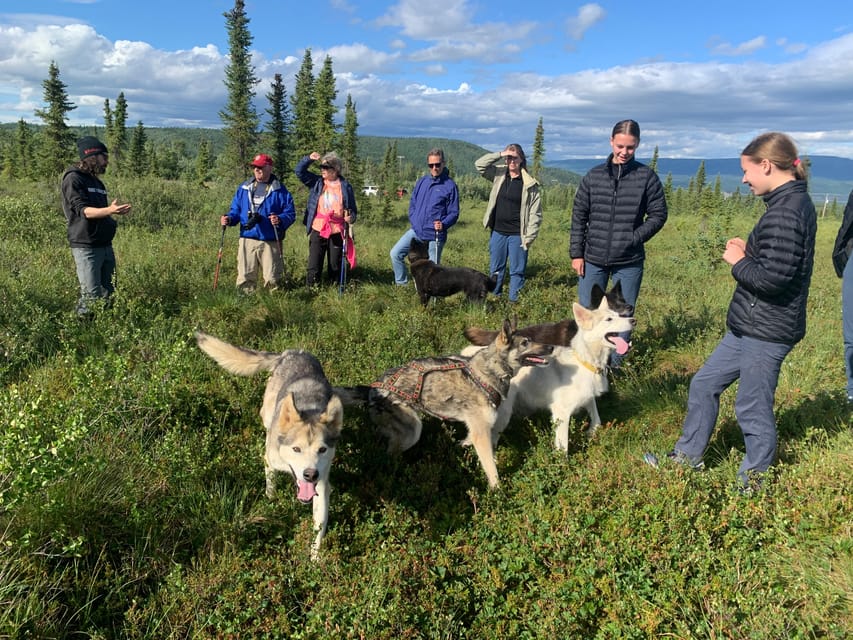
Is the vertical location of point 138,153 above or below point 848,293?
above

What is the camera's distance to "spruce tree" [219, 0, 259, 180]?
39.7m

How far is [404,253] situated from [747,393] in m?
6.77

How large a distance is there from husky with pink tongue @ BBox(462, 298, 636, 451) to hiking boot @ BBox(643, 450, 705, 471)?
73 cm

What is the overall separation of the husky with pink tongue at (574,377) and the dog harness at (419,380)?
330 millimetres

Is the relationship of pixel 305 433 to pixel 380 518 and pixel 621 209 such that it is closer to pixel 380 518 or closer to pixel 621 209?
pixel 380 518

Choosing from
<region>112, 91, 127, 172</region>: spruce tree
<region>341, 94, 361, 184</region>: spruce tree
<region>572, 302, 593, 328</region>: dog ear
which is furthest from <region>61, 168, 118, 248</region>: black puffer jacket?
<region>112, 91, 127, 172</region>: spruce tree

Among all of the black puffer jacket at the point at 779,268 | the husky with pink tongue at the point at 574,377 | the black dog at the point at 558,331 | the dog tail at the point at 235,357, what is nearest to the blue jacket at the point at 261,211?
the dog tail at the point at 235,357

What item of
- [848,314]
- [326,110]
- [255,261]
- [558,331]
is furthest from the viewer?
[326,110]

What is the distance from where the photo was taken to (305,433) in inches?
127

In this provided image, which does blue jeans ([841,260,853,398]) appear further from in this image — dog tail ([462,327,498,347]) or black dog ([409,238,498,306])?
black dog ([409,238,498,306])

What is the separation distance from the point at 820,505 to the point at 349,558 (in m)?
3.50

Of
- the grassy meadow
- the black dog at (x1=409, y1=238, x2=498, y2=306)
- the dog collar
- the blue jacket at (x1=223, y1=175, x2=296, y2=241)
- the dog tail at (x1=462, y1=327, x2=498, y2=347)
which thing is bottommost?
→ the grassy meadow

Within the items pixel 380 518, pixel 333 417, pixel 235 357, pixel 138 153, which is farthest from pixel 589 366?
pixel 138 153

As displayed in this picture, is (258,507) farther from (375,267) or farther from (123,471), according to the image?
(375,267)
